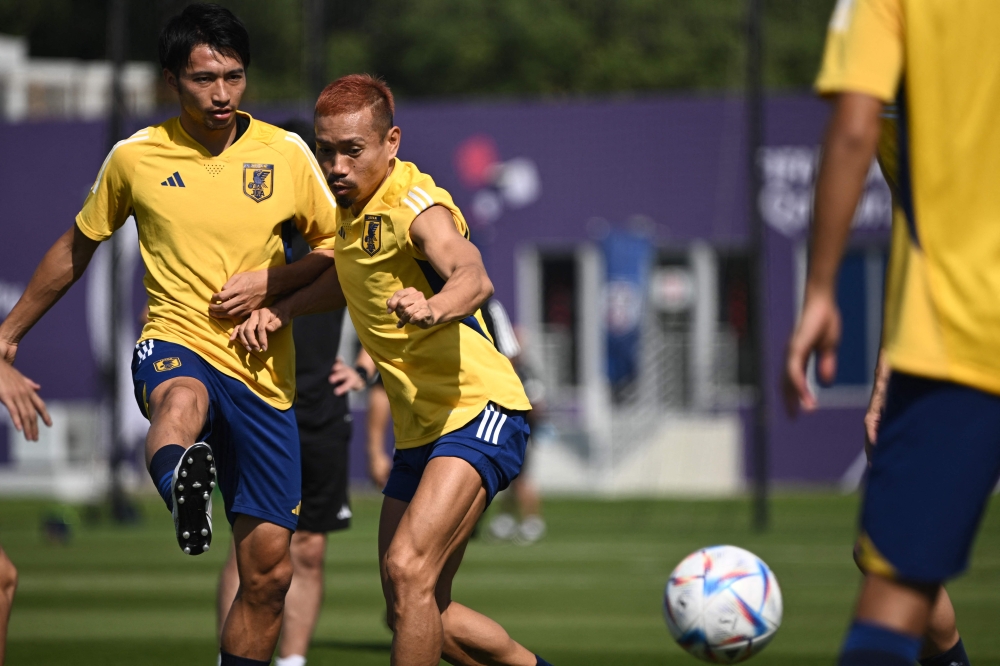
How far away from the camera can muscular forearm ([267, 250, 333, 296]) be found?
5.58 metres

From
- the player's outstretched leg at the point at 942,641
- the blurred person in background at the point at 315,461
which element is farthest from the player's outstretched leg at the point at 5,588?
the player's outstretched leg at the point at 942,641

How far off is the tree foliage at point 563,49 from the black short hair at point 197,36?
41226 mm

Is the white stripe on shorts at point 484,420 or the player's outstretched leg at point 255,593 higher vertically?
the white stripe on shorts at point 484,420

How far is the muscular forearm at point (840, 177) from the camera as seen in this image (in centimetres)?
329

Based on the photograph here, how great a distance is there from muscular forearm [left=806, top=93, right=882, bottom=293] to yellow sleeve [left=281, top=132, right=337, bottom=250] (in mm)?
2725

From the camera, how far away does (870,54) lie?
3311mm

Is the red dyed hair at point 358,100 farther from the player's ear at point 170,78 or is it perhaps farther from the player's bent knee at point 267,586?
the player's bent knee at point 267,586

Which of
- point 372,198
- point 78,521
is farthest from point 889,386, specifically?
point 78,521

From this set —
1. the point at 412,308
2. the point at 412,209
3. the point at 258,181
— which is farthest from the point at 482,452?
the point at 258,181

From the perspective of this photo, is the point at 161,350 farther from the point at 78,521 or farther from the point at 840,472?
the point at 840,472

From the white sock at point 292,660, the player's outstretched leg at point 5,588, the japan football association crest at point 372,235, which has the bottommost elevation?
the white sock at point 292,660

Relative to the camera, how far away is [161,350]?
5.46m

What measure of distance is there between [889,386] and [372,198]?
2.38m

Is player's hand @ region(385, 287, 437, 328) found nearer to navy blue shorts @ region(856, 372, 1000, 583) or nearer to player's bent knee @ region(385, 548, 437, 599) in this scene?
player's bent knee @ region(385, 548, 437, 599)
